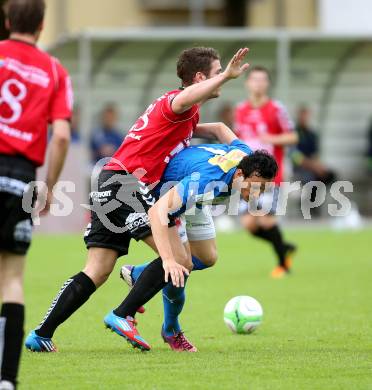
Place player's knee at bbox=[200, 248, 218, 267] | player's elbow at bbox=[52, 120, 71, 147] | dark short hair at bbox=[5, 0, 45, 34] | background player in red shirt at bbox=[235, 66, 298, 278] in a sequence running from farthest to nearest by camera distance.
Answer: background player in red shirt at bbox=[235, 66, 298, 278]
player's knee at bbox=[200, 248, 218, 267]
player's elbow at bbox=[52, 120, 71, 147]
dark short hair at bbox=[5, 0, 45, 34]

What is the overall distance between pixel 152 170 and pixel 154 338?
144cm

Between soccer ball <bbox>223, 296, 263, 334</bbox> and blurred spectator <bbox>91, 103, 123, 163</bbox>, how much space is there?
11463 millimetres

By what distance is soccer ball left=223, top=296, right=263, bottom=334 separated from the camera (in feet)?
26.6

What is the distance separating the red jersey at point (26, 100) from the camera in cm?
550

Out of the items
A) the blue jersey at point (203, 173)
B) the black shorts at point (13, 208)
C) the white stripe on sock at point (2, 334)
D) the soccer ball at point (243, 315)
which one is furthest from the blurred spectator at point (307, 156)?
the white stripe on sock at point (2, 334)

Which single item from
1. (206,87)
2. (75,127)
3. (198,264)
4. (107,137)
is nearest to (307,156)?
(107,137)

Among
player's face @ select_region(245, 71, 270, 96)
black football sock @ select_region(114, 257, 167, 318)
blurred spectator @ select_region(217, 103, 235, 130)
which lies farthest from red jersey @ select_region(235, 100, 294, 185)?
blurred spectator @ select_region(217, 103, 235, 130)

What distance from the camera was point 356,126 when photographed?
22.7 m

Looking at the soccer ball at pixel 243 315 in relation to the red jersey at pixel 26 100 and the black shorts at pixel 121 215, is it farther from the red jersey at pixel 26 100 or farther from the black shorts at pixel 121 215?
the red jersey at pixel 26 100

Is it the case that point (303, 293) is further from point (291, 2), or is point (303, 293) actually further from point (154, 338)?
point (291, 2)

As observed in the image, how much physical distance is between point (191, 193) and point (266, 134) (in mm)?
6662

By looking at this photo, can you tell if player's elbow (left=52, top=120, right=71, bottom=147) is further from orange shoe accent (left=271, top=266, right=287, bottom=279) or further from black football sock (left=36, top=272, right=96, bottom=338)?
orange shoe accent (left=271, top=266, right=287, bottom=279)

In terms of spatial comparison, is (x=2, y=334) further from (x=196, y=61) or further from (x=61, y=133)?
(x=196, y=61)

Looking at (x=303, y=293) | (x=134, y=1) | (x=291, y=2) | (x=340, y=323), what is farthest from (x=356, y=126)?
(x=340, y=323)
